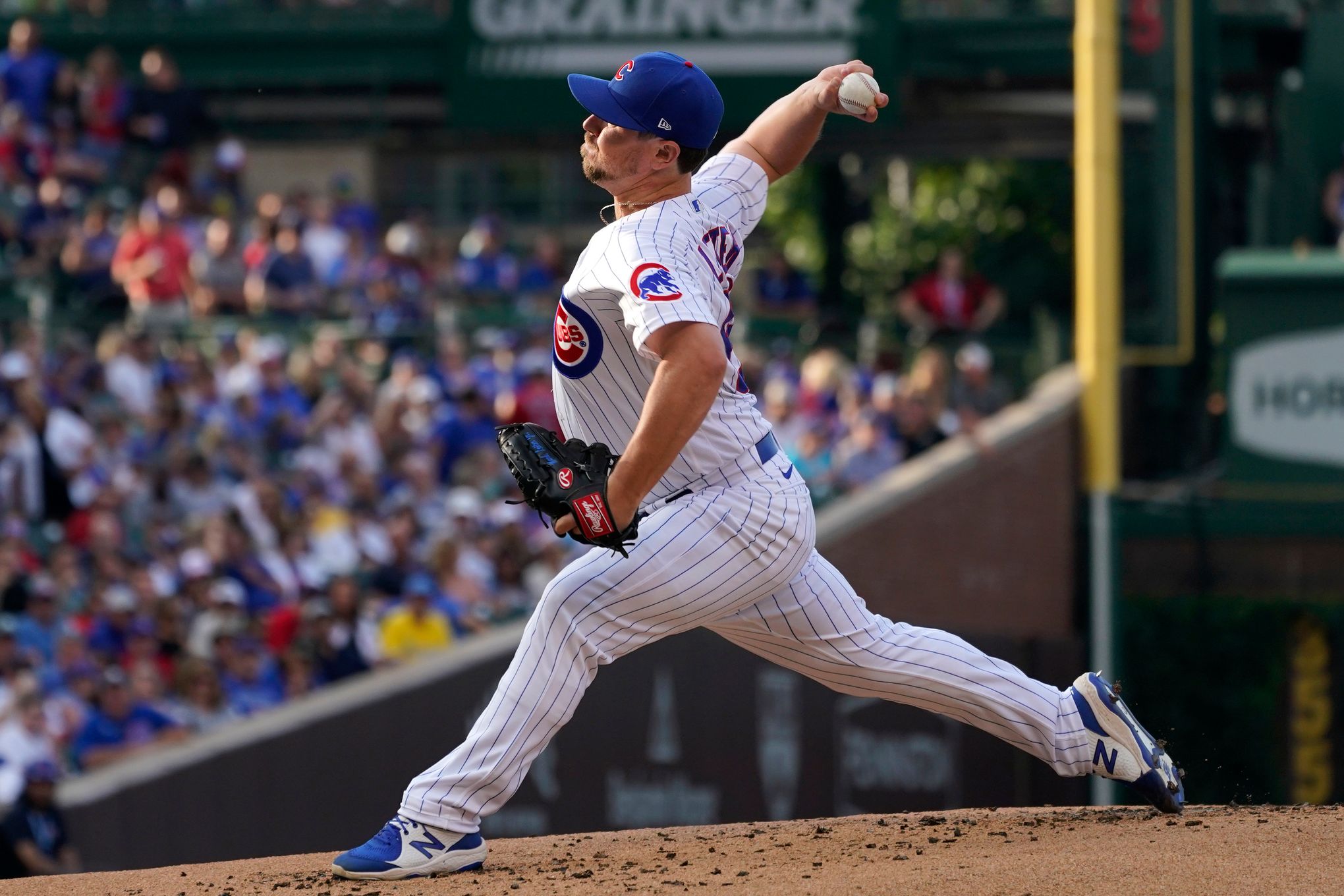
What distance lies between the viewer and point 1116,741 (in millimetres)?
4723

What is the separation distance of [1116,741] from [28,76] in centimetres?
1130

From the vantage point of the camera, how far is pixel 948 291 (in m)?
15.3

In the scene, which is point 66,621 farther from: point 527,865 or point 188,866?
point 527,865

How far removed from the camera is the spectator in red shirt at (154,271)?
40.9 ft

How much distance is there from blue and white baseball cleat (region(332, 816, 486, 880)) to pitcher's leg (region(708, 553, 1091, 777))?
2.62 feet

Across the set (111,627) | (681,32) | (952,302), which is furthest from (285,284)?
(952,302)

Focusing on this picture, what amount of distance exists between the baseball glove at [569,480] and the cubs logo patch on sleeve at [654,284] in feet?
1.21

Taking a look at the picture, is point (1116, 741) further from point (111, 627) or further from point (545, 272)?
point (545, 272)

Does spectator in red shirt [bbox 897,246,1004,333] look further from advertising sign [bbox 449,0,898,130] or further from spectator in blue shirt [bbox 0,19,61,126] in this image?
spectator in blue shirt [bbox 0,19,61,126]

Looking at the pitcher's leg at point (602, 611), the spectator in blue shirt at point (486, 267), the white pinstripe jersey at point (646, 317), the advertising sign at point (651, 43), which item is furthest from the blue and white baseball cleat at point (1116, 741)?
the advertising sign at point (651, 43)

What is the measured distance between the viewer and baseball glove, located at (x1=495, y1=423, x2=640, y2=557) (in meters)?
4.04

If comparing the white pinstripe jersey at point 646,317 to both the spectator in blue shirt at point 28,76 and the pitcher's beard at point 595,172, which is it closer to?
the pitcher's beard at point 595,172

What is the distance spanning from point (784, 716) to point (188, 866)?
5264 mm

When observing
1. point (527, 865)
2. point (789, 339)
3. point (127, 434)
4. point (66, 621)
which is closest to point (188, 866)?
point (527, 865)
